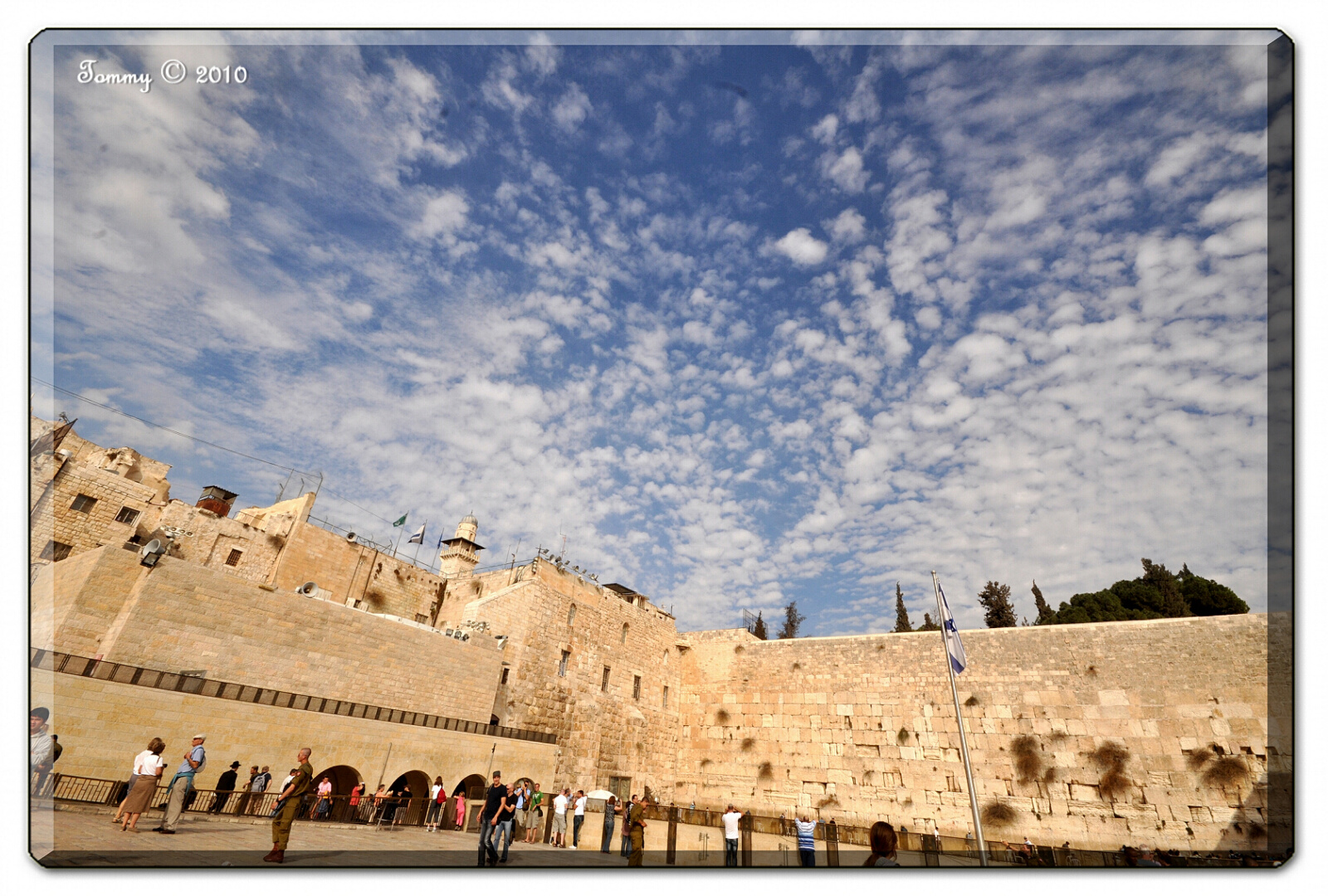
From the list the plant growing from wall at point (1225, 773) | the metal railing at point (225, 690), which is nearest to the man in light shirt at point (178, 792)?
the metal railing at point (225, 690)

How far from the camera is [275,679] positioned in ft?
39.2

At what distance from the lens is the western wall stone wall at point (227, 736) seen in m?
8.12

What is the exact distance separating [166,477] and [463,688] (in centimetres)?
1234

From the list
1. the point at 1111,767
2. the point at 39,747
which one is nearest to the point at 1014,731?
the point at 1111,767

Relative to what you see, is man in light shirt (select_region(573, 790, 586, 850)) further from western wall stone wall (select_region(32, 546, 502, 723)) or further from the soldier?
western wall stone wall (select_region(32, 546, 502, 723))

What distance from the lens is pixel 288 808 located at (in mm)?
5414

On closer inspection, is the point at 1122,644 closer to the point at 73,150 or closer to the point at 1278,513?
the point at 1278,513

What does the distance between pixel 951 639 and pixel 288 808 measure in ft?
38.5

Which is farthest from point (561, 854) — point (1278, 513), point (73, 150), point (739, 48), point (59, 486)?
point (59, 486)

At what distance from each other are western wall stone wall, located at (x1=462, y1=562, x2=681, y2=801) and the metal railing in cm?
320

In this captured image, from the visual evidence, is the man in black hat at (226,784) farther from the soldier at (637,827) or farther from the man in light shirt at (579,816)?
the soldier at (637,827)

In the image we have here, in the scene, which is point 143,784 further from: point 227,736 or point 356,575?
point 356,575

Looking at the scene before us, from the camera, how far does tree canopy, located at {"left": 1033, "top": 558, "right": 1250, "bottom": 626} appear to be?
24234mm

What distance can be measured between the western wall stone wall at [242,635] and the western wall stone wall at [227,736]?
1766 mm
